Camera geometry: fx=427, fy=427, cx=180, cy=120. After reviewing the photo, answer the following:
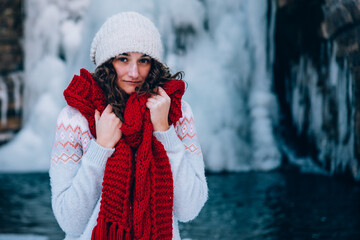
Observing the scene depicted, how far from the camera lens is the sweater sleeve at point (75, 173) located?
48.4 inches

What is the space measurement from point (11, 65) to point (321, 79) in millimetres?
4944

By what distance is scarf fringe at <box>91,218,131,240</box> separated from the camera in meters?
1.21

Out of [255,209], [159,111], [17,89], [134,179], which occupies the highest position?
[159,111]

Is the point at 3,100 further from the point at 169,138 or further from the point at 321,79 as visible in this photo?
the point at 169,138

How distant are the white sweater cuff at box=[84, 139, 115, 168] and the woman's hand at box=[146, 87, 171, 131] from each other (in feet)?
0.56

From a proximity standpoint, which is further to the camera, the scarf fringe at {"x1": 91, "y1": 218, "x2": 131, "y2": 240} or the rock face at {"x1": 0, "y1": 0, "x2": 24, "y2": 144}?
the rock face at {"x1": 0, "y1": 0, "x2": 24, "y2": 144}

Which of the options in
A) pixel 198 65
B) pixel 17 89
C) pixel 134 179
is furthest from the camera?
pixel 17 89

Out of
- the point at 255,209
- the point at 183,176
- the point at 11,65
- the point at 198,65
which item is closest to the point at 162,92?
the point at 183,176

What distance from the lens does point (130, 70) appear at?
137cm

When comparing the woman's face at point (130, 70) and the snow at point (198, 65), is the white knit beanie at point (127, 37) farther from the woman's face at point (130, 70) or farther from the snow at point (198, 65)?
the snow at point (198, 65)

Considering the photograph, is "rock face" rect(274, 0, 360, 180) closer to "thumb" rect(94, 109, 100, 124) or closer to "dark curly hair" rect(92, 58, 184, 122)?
"dark curly hair" rect(92, 58, 184, 122)

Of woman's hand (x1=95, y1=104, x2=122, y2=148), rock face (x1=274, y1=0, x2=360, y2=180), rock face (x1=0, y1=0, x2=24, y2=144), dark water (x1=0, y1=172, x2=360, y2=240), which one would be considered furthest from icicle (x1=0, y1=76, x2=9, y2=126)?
woman's hand (x1=95, y1=104, x2=122, y2=148)

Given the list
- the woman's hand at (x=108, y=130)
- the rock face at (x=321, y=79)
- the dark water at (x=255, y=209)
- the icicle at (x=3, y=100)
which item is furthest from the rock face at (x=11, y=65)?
the woman's hand at (x=108, y=130)

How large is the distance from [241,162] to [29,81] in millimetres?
3728
